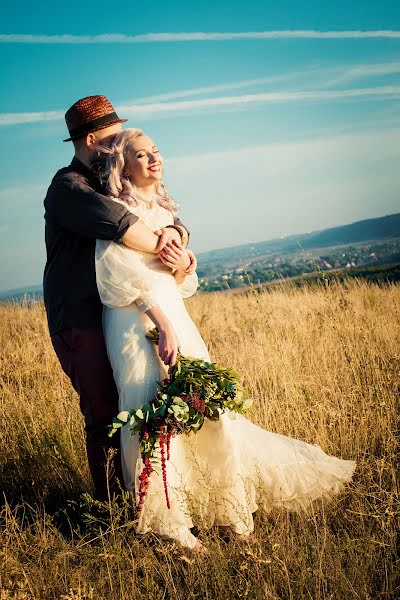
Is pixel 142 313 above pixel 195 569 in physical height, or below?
above

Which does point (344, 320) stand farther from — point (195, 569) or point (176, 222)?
point (195, 569)

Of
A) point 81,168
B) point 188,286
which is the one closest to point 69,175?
point 81,168

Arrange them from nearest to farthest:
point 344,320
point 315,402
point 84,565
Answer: point 84,565 → point 315,402 → point 344,320

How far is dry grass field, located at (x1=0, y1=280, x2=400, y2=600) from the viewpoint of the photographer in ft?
8.16

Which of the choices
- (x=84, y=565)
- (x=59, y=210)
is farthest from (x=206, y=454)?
(x=59, y=210)

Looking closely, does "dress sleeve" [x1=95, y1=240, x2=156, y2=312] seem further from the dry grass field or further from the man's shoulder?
the dry grass field

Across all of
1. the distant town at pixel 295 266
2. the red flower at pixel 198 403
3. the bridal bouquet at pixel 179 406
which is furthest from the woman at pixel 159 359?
the distant town at pixel 295 266

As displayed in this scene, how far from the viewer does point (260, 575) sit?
243 centimetres

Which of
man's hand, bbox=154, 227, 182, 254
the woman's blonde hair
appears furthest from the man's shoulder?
man's hand, bbox=154, 227, 182, 254

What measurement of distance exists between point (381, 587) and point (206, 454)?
1.11m

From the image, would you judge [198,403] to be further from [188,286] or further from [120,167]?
[120,167]

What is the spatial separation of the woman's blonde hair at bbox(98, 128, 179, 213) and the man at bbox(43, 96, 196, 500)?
0.39 ft

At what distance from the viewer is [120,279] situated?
2811 millimetres

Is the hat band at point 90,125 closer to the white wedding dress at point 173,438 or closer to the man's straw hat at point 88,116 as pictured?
the man's straw hat at point 88,116
